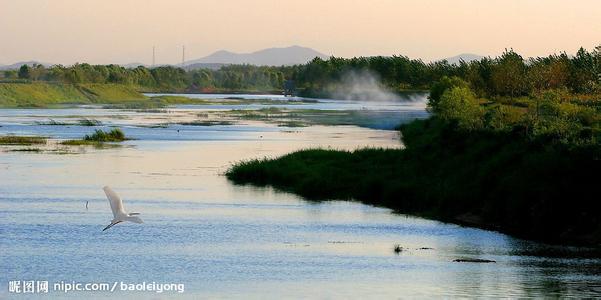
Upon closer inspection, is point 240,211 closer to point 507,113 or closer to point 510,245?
point 510,245

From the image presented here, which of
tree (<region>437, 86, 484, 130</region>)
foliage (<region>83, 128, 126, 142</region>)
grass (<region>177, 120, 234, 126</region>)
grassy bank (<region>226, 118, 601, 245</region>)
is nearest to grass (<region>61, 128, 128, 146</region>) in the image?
foliage (<region>83, 128, 126, 142</region>)

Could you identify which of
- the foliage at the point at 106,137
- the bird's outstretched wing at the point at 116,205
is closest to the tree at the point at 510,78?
the foliage at the point at 106,137

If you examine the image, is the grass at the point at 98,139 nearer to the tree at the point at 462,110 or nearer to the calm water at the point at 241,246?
the calm water at the point at 241,246

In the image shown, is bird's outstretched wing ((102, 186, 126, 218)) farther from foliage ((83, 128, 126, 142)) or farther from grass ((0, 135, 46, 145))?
foliage ((83, 128, 126, 142))

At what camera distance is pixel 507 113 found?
7244 centimetres

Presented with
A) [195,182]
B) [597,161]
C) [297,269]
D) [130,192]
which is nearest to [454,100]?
[195,182]

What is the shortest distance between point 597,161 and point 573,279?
1087 centimetres

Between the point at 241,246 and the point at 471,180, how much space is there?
14.9m

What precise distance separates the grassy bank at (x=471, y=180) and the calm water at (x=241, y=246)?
1.73 metres

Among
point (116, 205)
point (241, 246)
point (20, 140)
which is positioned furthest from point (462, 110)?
point (116, 205)

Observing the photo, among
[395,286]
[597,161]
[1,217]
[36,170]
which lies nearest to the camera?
[395,286]

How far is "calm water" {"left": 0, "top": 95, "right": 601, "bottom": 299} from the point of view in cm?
3631

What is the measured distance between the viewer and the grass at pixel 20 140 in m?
93.4

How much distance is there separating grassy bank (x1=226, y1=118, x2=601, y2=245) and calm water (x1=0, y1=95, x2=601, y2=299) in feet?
5.67
